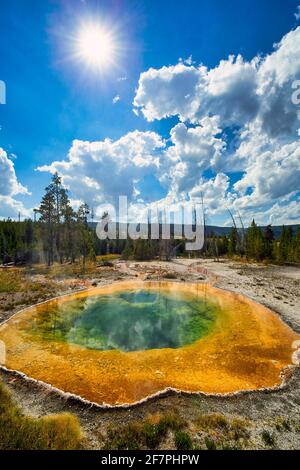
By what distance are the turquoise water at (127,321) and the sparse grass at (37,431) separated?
556 cm

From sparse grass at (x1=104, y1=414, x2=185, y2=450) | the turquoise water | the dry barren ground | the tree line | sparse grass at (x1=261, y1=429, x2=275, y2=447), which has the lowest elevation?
the turquoise water

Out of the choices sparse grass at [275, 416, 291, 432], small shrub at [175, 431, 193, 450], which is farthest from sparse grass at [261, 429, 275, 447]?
small shrub at [175, 431, 193, 450]

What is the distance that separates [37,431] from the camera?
18.0 feet

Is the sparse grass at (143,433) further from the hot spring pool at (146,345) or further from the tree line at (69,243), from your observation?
the tree line at (69,243)

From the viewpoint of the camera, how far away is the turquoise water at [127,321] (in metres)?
12.4

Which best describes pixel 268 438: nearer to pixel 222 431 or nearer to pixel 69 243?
pixel 222 431

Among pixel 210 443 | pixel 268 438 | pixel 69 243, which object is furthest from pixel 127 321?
pixel 69 243

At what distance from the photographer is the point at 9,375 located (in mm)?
8336

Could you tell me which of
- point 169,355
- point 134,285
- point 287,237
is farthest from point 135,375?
point 287,237

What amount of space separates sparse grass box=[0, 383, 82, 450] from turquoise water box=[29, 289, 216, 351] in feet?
18.2

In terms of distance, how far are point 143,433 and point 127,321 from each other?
10.3m

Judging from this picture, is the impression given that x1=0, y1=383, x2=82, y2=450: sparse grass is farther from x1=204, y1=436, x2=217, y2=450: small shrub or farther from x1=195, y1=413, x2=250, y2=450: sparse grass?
x1=195, y1=413, x2=250, y2=450: sparse grass

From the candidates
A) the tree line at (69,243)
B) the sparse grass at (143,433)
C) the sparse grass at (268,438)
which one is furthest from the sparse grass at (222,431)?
the tree line at (69,243)

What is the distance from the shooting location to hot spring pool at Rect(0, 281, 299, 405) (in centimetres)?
814
